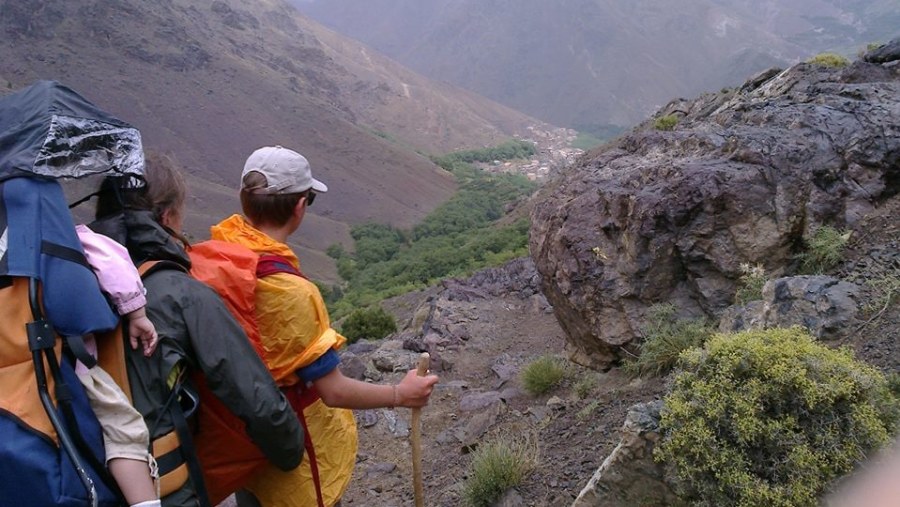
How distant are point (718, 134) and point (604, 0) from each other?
171216 millimetres

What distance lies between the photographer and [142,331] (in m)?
1.59

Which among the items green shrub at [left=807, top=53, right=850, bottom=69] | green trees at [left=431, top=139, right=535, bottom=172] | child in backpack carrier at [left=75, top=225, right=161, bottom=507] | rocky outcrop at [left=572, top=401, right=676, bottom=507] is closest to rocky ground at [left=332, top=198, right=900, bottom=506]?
rocky outcrop at [left=572, top=401, right=676, bottom=507]

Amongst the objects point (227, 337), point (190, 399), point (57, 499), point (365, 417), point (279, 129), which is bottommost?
point (279, 129)

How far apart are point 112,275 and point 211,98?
62.3 m

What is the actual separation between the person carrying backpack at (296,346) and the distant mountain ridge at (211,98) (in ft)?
119

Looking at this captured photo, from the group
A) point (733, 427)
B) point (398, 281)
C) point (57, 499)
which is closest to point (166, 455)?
point (57, 499)

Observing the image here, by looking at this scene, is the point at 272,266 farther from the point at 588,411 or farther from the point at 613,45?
the point at 613,45

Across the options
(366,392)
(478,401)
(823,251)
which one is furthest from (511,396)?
(366,392)

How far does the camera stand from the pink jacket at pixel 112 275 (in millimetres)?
1559

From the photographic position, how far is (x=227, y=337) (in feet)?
5.52

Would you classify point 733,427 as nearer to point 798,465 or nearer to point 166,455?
point 798,465

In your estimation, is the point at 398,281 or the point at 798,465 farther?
the point at 398,281

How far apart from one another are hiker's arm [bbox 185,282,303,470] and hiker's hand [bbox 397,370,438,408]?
45 cm

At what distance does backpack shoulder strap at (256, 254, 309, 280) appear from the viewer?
189 cm
